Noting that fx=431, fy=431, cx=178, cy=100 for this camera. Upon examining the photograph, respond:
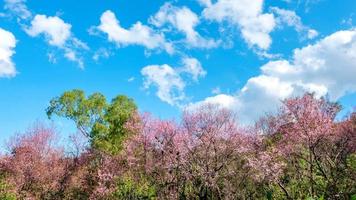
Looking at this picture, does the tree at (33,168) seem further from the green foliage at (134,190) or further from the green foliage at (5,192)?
the green foliage at (134,190)

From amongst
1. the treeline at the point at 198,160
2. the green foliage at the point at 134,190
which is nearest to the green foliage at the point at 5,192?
the treeline at the point at 198,160

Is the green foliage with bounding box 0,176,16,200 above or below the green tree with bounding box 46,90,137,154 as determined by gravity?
below

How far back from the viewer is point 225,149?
3416 centimetres

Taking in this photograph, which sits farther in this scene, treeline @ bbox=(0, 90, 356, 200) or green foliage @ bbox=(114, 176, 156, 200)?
green foliage @ bbox=(114, 176, 156, 200)

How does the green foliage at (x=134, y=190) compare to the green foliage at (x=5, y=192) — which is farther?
the green foliage at (x=134, y=190)

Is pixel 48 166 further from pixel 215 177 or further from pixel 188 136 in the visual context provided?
pixel 215 177

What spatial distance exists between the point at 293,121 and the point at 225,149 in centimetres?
636

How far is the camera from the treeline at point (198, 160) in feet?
96.4

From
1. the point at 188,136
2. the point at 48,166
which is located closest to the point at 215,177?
the point at 188,136

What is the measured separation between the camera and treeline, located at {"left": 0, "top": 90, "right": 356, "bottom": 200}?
29.4 meters

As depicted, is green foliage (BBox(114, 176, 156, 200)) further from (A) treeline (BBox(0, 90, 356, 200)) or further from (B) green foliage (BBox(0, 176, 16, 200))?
(B) green foliage (BBox(0, 176, 16, 200))

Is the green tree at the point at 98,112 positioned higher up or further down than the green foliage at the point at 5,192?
higher up

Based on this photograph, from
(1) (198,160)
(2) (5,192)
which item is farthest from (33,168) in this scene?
(1) (198,160)

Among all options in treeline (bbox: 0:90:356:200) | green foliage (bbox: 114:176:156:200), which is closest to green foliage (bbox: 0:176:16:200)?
treeline (bbox: 0:90:356:200)
